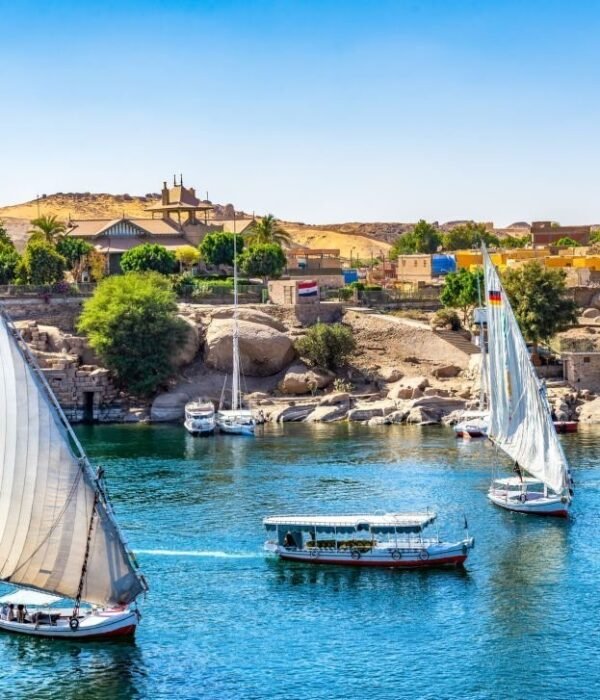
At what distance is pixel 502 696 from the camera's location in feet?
108

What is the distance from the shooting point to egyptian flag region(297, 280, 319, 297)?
8412 cm

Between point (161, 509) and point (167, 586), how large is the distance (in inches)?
366

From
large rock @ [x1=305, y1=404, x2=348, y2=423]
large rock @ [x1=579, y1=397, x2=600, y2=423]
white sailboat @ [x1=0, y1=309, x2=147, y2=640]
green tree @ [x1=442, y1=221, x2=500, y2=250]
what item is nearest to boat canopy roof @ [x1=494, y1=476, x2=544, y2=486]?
large rock @ [x1=579, y1=397, x2=600, y2=423]

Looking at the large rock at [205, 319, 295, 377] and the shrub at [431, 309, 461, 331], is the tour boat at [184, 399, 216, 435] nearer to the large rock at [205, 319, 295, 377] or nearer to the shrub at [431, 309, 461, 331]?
the large rock at [205, 319, 295, 377]

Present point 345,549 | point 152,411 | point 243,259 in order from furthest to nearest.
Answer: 1. point 243,259
2. point 152,411
3. point 345,549

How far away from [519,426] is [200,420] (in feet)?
65.9

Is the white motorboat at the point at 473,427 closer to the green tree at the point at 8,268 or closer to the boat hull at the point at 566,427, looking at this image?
the boat hull at the point at 566,427

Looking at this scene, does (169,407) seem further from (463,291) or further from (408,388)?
(463,291)

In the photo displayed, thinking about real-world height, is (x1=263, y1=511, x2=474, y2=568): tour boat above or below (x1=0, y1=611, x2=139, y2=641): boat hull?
above

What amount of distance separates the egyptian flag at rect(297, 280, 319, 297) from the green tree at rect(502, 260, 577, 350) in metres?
13.0

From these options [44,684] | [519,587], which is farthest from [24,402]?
[519,587]

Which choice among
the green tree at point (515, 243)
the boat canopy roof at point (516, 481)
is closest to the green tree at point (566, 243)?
the green tree at point (515, 243)

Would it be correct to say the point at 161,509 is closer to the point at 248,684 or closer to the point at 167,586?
the point at 167,586

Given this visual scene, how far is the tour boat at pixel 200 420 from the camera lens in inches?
2682
